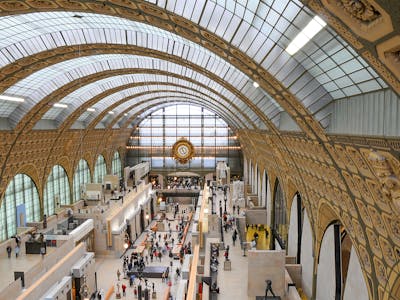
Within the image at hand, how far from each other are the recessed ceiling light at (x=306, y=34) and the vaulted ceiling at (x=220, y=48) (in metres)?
0.14

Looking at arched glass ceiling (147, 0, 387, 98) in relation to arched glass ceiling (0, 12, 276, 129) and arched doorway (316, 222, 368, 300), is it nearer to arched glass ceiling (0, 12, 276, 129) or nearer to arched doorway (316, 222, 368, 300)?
arched glass ceiling (0, 12, 276, 129)

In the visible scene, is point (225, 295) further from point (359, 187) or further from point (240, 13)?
point (240, 13)

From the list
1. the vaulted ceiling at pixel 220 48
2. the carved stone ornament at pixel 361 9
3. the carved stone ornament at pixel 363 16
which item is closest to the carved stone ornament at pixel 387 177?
the vaulted ceiling at pixel 220 48

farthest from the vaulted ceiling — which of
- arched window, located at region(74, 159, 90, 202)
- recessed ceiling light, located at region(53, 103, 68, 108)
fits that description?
arched window, located at region(74, 159, 90, 202)

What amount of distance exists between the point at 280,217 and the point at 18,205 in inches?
881

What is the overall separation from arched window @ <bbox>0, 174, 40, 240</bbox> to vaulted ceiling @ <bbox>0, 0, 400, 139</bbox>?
6194mm

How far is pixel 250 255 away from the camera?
1853 centimetres

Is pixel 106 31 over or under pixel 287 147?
over

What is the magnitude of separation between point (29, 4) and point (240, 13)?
9.12 metres

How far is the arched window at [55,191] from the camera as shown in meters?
40.0

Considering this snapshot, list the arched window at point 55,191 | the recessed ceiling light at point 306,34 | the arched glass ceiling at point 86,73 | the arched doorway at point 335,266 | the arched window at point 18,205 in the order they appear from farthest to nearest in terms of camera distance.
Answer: the arched window at point 55,191
the arched window at point 18,205
the arched glass ceiling at point 86,73
the arched doorway at point 335,266
the recessed ceiling light at point 306,34

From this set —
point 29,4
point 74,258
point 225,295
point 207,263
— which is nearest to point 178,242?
point 74,258

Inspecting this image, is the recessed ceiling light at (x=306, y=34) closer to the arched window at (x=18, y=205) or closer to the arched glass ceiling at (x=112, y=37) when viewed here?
the arched glass ceiling at (x=112, y=37)

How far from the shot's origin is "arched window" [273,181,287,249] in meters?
30.2
